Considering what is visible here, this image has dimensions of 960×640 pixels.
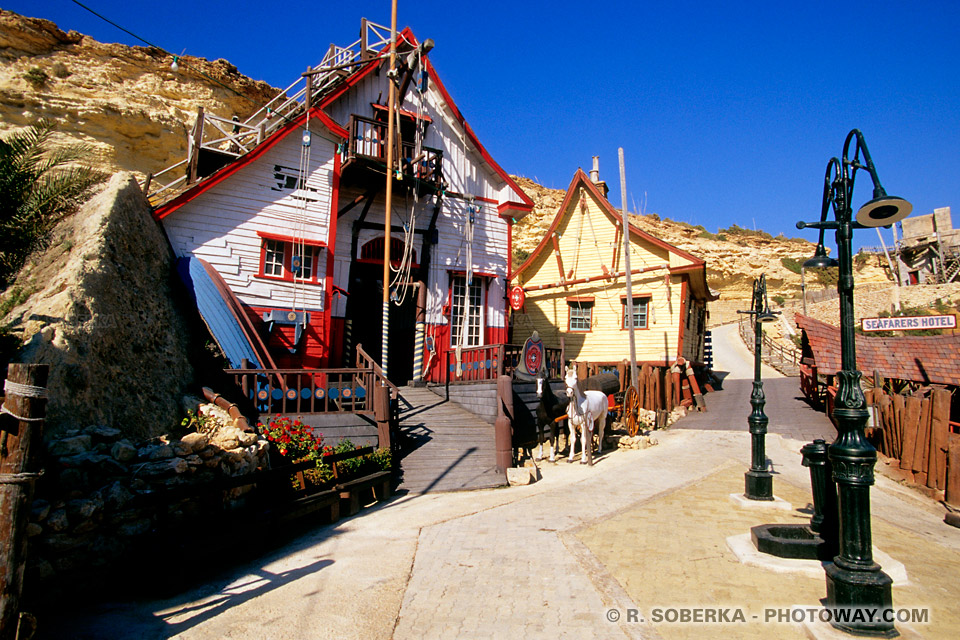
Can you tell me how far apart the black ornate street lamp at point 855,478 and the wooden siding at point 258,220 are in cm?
1268

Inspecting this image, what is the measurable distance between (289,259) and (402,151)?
4.89 m

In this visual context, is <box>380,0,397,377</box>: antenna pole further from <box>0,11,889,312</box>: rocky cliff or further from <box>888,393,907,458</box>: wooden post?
<box>888,393,907,458</box>: wooden post

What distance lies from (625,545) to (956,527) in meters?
6.70

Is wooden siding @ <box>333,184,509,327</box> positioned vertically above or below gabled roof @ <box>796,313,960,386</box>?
above

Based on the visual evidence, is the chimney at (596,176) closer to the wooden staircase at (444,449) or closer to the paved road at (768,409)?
the paved road at (768,409)

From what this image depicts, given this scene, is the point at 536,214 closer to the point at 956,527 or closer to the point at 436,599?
the point at 956,527

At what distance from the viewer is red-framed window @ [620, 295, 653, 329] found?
21703 millimetres

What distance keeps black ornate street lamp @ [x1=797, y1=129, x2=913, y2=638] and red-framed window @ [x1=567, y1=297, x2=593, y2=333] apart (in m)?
17.3

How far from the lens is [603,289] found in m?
22.5

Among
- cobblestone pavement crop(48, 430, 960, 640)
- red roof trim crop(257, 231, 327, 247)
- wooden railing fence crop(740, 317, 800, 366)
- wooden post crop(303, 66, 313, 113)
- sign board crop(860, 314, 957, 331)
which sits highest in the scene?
wooden post crop(303, 66, 313, 113)

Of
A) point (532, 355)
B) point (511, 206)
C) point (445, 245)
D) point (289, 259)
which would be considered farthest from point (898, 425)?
point (289, 259)

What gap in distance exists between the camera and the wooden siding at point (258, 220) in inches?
539

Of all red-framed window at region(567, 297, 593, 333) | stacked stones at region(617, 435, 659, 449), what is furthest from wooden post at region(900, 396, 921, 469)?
red-framed window at region(567, 297, 593, 333)

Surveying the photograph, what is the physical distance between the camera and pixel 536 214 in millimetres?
49531
